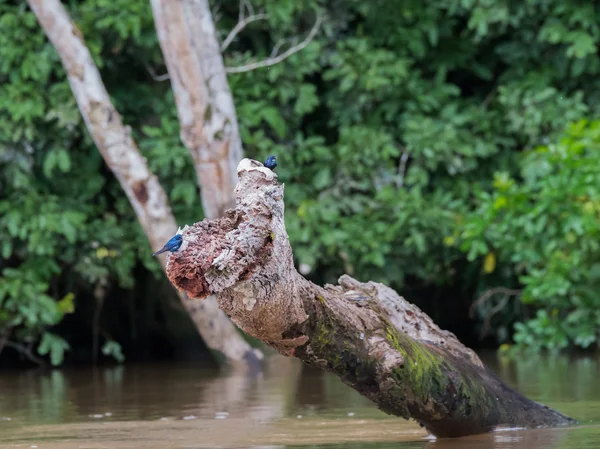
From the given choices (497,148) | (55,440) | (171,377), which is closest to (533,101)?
(497,148)

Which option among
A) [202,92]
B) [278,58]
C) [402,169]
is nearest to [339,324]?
[202,92]

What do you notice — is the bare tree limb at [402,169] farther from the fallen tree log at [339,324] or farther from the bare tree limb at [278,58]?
the fallen tree log at [339,324]

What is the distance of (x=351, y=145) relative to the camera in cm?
1073

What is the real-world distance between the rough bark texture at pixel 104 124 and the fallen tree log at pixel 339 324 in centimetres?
471

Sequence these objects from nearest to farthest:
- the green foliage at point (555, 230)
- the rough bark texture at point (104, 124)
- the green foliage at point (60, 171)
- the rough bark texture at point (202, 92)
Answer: the rough bark texture at point (202, 92), the rough bark texture at point (104, 124), the green foliage at point (555, 230), the green foliage at point (60, 171)

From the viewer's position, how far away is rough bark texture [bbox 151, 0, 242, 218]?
892 cm

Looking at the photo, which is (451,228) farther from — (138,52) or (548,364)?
(138,52)

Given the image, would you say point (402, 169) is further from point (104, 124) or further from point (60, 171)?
point (60, 171)

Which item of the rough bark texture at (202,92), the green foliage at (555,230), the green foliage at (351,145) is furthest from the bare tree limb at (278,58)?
the green foliage at (555,230)

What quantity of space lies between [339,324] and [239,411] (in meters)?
2.31

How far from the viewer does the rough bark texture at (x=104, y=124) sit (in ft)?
29.9

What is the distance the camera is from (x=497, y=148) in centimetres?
1116

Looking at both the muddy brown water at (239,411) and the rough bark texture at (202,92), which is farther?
the rough bark texture at (202,92)

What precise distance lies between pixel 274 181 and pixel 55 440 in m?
2.00
